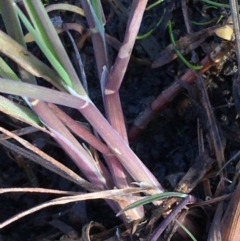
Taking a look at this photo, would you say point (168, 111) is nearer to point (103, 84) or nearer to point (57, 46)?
point (103, 84)

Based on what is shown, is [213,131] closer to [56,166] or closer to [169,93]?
[169,93]

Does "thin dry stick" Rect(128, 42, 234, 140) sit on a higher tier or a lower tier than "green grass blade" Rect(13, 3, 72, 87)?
lower

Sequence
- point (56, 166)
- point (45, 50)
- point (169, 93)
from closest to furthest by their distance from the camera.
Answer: point (45, 50) < point (56, 166) < point (169, 93)

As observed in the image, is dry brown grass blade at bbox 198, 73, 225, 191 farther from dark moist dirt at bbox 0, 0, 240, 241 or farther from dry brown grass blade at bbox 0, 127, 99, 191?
dry brown grass blade at bbox 0, 127, 99, 191

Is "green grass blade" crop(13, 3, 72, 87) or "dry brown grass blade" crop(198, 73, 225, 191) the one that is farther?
"dry brown grass blade" crop(198, 73, 225, 191)

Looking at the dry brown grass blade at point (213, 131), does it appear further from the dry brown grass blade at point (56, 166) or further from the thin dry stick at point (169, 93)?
the dry brown grass blade at point (56, 166)

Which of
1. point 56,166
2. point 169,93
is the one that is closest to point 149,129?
point 169,93

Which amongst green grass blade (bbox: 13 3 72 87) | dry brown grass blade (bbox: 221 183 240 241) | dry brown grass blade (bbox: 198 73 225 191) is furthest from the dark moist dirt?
green grass blade (bbox: 13 3 72 87)
